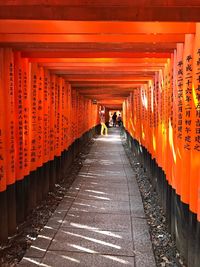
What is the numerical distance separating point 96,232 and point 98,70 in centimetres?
421

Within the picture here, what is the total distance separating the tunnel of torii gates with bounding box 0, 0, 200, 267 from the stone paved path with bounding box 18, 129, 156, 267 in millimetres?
632

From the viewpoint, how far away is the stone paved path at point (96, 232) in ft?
14.9

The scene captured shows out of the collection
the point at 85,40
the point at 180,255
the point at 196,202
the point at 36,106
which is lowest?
the point at 180,255

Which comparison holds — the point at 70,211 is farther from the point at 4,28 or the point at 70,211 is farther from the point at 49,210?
the point at 4,28

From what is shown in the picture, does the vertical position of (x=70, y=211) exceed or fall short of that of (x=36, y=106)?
it falls short

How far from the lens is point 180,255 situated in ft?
15.7

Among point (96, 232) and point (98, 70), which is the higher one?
point (98, 70)

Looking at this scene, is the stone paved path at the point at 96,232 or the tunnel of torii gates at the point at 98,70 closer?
the tunnel of torii gates at the point at 98,70

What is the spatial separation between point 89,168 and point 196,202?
28.2 ft

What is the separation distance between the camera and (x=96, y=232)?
18.4 ft

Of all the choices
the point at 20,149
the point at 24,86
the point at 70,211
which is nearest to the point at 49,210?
the point at 70,211

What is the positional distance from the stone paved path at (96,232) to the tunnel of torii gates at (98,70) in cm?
63

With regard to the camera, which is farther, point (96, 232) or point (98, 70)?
point (98, 70)

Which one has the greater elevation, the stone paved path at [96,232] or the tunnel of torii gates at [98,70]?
the tunnel of torii gates at [98,70]
